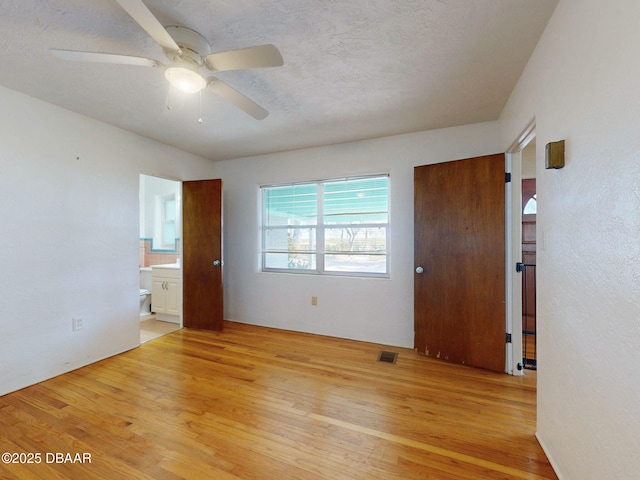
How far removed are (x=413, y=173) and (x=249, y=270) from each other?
101 inches

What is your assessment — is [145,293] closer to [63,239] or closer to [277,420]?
[63,239]

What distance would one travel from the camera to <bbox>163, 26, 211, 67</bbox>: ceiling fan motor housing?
59.6 inches

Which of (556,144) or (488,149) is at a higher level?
(488,149)

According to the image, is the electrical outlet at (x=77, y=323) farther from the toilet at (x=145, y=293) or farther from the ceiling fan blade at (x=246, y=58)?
the ceiling fan blade at (x=246, y=58)

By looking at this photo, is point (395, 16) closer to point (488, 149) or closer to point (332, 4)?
point (332, 4)

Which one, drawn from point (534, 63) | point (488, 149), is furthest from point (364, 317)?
point (534, 63)

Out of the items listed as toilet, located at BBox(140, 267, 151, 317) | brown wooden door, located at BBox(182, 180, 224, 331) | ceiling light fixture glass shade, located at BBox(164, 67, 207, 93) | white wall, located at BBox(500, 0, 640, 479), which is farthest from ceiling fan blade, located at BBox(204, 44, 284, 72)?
toilet, located at BBox(140, 267, 151, 317)

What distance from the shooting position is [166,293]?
3986 mm

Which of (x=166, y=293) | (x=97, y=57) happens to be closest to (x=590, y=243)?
(x=97, y=57)

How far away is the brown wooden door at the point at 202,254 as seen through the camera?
12.0 feet

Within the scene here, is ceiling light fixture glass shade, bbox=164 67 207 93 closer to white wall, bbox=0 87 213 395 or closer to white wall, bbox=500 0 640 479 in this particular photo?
white wall, bbox=0 87 213 395

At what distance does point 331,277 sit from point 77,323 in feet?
8.64

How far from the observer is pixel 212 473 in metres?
1.43

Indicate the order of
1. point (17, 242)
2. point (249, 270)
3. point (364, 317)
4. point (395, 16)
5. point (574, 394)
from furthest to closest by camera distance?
point (249, 270) → point (364, 317) → point (17, 242) → point (395, 16) → point (574, 394)
